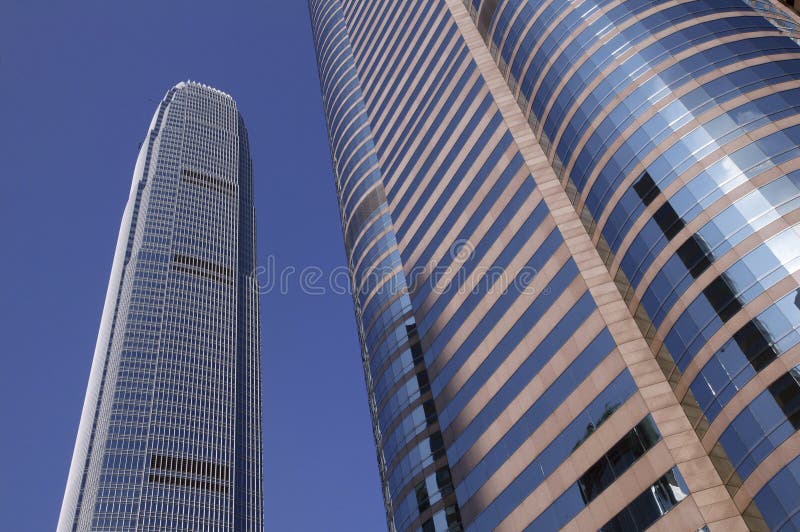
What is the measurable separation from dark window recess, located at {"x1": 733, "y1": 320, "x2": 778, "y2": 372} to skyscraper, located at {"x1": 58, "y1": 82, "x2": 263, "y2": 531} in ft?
402

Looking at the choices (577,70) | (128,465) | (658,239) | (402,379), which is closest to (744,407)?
(658,239)

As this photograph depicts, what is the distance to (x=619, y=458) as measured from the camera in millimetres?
45062

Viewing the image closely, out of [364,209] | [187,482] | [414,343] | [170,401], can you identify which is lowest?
[414,343]

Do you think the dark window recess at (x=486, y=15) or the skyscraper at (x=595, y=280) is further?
the dark window recess at (x=486, y=15)

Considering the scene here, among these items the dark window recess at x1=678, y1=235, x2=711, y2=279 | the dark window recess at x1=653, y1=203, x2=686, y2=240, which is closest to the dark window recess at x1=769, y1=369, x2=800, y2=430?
the dark window recess at x1=678, y1=235, x2=711, y2=279

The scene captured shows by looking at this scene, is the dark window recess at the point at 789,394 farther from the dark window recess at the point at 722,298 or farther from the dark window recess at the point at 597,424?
the dark window recess at the point at 597,424

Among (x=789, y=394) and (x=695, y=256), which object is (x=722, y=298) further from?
(x=789, y=394)

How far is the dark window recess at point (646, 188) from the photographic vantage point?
4934cm

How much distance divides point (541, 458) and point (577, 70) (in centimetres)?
2908

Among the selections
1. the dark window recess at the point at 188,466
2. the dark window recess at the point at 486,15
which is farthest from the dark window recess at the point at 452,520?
the dark window recess at the point at 188,466

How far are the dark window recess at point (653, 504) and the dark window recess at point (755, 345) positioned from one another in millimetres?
6955

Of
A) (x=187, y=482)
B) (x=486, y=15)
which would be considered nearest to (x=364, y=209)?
(x=486, y=15)

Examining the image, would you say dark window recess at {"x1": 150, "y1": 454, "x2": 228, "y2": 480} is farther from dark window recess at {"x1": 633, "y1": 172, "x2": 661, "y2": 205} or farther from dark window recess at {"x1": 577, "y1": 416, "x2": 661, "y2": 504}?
dark window recess at {"x1": 633, "y1": 172, "x2": 661, "y2": 205}

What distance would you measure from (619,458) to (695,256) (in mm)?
12095
